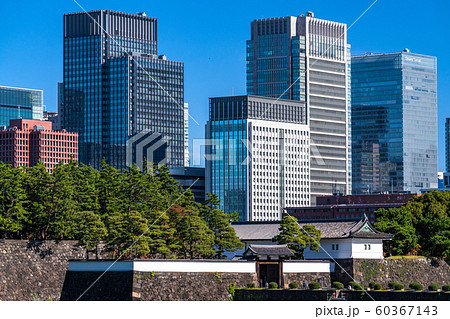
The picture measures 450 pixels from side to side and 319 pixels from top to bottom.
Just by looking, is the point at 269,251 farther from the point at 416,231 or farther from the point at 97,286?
the point at 416,231

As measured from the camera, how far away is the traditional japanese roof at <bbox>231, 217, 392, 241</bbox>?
102188 mm

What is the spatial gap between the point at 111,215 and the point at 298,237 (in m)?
20.3

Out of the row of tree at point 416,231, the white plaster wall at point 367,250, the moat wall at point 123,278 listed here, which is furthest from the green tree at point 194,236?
the row of tree at point 416,231

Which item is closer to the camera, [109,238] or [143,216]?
[109,238]

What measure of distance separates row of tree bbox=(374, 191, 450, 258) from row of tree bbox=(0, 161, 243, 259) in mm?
18624

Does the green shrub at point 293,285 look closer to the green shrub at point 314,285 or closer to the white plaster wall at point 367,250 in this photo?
the green shrub at point 314,285

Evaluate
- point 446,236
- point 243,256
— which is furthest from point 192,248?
point 446,236

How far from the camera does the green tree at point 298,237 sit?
10094 cm

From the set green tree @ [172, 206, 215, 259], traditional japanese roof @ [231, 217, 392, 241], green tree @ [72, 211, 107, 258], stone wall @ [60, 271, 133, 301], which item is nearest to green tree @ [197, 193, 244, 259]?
green tree @ [172, 206, 215, 259]

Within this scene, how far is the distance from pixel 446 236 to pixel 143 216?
34421 millimetres

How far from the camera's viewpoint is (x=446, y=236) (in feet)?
361

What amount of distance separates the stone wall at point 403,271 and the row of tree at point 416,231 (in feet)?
6.98

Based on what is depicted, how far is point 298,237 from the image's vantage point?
101m

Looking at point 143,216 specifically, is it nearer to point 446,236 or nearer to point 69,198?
point 69,198
